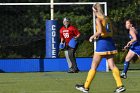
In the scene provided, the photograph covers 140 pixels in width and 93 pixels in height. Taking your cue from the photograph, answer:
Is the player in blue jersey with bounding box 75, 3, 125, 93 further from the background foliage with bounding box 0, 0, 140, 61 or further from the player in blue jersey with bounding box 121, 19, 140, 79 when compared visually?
the background foliage with bounding box 0, 0, 140, 61

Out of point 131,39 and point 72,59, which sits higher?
point 131,39

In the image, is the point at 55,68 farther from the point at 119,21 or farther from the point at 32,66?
the point at 119,21

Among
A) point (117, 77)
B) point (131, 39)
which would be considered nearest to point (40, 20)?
point (131, 39)

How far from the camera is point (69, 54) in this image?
18.7 metres

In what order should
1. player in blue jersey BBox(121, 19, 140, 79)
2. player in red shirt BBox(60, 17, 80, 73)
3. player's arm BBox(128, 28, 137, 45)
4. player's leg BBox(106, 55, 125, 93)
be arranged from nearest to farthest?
player's leg BBox(106, 55, 125, 93) → player's arm BBox(128, 28, 137, 45) → player in blue jersey BBox(121, 19, 140, 79) → player in red shirt BBox(60, 17, 80, 73)

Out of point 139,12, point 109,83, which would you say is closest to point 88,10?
point 139,12

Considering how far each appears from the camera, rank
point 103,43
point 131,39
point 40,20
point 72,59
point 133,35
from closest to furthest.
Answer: point 103,43 < point 133,35 < point 131,39 < point 72,59 < point 40,20

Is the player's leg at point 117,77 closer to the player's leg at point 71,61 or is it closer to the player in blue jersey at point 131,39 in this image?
the player in blue jersey at point 131,39

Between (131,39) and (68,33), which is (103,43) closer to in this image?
(131,39)

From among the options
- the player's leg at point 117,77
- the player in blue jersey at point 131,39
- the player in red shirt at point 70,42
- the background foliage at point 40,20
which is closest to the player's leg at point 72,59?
the player in red shirt at point 70,42

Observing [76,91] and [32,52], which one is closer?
[76,91]

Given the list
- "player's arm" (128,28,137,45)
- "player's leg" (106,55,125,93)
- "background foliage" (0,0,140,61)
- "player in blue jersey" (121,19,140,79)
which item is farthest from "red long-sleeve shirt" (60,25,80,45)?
"background foliage" (0,0,140,61)

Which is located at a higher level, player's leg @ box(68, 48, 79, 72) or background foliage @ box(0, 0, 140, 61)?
player's leg @ box(68, 48, 79, 72)

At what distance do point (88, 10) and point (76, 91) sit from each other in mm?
31673
